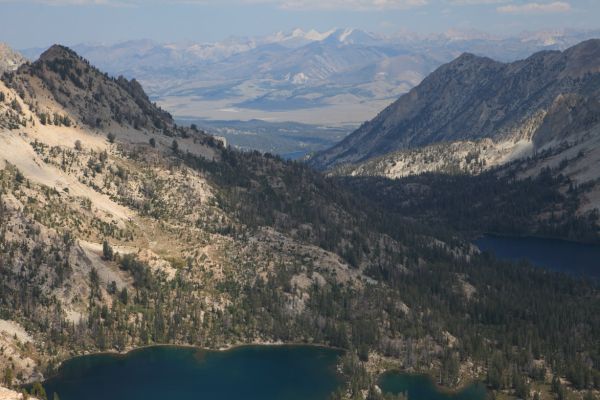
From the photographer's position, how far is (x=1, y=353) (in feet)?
617

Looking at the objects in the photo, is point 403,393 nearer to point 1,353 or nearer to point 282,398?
point 282,398

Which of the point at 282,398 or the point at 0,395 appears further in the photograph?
the point at 282,398

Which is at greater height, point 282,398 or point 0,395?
point 0,395

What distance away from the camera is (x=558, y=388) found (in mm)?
193750

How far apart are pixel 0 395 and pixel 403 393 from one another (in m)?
104

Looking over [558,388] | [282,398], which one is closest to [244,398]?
[282,398]

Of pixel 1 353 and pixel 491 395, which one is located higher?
pixel 1 353

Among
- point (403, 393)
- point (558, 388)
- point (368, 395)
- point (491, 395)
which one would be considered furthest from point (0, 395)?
point (558, 388)

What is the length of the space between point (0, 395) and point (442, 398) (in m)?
113

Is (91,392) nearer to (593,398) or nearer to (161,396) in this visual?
(161,396)

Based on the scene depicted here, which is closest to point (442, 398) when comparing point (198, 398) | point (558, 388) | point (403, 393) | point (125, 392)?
point (403, 393)

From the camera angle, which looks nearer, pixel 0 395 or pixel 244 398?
pixel 0 395

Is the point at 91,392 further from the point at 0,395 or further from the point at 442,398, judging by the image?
the point at 442,398

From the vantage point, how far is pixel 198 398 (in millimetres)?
197500
